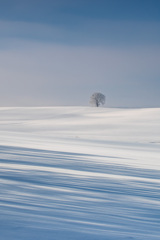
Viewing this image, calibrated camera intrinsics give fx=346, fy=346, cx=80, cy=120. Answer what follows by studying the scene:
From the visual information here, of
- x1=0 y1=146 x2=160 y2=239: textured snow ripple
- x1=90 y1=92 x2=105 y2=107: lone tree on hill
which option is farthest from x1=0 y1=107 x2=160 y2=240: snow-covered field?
x1=90 y1=92 x2=105 y2=107: lone tree on hill

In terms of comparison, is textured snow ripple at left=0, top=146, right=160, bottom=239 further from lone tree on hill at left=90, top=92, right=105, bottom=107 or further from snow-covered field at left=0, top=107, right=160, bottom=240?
lone tree on hill at left=90, top=92, right=105, bottom=107

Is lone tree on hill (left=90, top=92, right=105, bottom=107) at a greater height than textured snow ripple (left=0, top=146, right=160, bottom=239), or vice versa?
lone tree on hill (left=90, top=92, right=105, bottom=107)

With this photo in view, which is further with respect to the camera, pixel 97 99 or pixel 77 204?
pixel 97 99

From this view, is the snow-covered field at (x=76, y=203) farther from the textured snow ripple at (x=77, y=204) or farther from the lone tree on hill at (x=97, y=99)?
the lone tree on hill at (x=97, y=99)

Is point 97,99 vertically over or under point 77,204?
over

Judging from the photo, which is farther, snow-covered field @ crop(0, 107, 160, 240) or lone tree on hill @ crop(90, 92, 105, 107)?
lone tree on hill @ crop(90, 92, 105, 107)

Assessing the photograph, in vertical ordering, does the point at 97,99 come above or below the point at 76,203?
above

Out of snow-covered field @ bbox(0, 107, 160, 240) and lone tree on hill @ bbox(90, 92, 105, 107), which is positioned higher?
lone tree on hill @ bbox(90, 92, 105, 107)

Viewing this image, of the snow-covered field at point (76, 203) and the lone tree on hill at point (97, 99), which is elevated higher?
the lone tree on hill at point (97, 99)

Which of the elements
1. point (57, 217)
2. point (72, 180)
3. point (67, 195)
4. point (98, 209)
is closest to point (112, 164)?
point (72, 180)

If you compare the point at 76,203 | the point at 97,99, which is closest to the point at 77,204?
the point at 76,203

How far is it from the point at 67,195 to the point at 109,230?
1087 millimetres

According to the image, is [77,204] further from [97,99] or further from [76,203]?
[97,99]

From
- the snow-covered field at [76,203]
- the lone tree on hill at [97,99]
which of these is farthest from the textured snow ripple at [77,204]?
the lone tree on hill at [97,99]
